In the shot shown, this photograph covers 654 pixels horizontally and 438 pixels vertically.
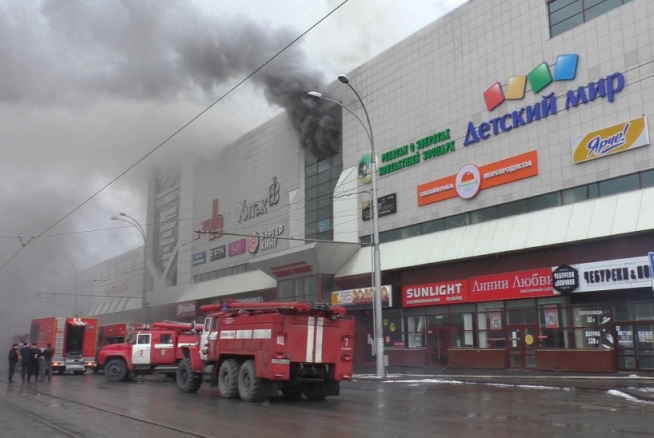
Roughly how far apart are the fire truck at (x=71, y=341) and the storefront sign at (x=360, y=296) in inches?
525

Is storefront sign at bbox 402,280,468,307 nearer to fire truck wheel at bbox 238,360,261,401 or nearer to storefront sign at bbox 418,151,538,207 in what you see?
storefront sign at bbox 418,151,538,207

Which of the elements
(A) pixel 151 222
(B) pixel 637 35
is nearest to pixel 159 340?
(B) pixel 637 35

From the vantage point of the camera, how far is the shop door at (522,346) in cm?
2656

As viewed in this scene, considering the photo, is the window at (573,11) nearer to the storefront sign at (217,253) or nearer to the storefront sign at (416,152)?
the storefront sign at (416,152)

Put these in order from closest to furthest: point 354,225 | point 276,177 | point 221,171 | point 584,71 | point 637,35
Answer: point 637,35, point 584,71, point 354,225, point 276,177, point 221,171

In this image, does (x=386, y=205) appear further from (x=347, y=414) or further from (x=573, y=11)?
(x=347, y=414)

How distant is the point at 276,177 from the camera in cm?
4634

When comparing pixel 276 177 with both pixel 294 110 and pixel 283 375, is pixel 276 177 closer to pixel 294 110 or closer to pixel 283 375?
pixel 294 110

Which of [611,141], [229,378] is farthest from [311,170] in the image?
[229,378]

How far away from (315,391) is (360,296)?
18686mm

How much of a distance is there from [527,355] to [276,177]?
24.7 m

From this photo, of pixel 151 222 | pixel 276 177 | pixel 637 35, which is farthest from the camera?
pixel 151 222

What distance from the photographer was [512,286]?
27.0m

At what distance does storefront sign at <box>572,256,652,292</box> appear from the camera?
22188 millimetres
